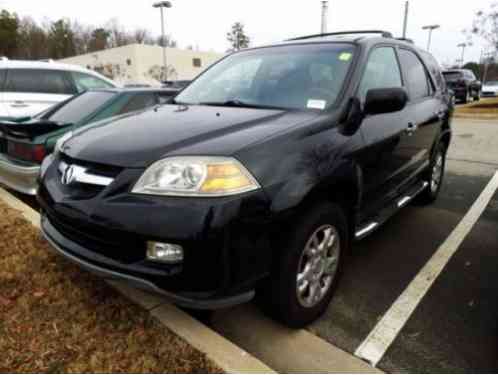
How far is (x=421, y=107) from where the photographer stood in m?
3.49

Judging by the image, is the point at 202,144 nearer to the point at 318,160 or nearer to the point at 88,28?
the point at 318,160

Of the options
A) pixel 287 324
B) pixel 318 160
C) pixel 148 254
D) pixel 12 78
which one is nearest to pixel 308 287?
pixel 287 324

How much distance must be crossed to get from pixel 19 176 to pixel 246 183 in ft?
10.1

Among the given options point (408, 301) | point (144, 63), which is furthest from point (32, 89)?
point (144, 63)

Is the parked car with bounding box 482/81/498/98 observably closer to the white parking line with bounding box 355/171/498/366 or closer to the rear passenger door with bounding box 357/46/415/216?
the white parking line with bounding box 355/171/498/366

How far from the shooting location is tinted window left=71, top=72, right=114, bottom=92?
6.84 meters

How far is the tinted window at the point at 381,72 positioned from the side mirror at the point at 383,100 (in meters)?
0.14

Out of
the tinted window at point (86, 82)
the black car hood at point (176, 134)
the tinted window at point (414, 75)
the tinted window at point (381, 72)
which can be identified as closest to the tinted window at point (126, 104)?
the black car hood at point (176, 134)

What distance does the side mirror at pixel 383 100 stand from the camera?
7.75 feet

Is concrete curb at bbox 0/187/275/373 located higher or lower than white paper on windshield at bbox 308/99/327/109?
lower

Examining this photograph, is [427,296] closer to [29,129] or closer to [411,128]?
[411,128]

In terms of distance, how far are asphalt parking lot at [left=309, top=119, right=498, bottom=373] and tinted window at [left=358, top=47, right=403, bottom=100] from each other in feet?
4.60

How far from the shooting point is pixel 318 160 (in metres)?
2.04

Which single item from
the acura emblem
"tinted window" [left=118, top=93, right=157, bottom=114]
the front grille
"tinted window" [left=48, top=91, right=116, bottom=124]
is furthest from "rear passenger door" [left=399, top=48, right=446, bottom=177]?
"tinted window" [left=48, top=91, right=116, bottom=124]
